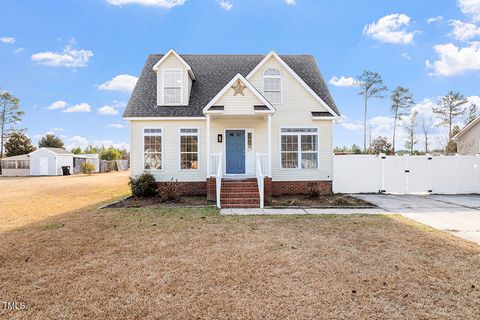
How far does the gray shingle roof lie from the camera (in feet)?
47.6

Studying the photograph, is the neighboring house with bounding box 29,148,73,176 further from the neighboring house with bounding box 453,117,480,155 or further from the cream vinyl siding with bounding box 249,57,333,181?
the neighboring house with bounding box 453,117,480,155

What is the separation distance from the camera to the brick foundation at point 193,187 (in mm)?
14320

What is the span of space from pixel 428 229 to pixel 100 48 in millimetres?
24413

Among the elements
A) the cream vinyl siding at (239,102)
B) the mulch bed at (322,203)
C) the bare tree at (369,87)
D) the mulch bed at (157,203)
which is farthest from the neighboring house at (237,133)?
the bare tree at (369,87)

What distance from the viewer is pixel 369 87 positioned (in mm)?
32719

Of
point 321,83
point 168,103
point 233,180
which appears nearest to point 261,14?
point 321,83

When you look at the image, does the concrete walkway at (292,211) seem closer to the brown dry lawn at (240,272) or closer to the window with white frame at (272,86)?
the brown dry lawn at (240,272)

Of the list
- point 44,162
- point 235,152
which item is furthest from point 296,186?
point 44,162

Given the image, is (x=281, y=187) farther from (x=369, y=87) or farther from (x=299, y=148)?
(x=369, y=87)

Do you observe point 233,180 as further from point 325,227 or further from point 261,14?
point 261,14

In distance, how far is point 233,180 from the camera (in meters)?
12.9

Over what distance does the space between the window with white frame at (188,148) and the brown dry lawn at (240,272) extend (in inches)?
267

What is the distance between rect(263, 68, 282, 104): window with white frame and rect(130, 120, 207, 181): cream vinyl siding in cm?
381

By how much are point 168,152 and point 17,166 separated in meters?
34.7
